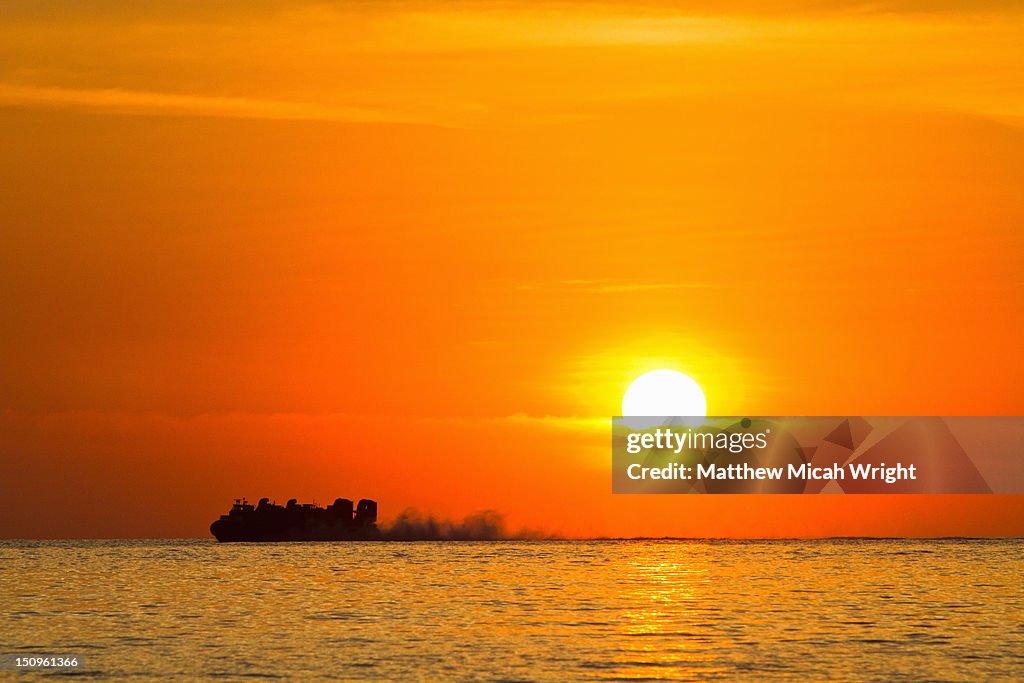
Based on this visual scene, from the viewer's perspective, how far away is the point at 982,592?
111 metres

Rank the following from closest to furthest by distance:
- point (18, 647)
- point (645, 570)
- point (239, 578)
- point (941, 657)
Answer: point (941, 657) < point (18, 647) < point (239, 578) < point (645, 570)

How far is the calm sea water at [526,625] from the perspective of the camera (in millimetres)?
57531

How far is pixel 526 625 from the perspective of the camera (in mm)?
76312

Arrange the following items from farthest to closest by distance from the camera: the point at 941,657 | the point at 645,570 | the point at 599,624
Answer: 1. the point at 645,570
2. the point at 599,624
3. the point at 941,657

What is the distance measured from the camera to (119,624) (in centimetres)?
7862

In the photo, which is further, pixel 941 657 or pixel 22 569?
pixel 22 569

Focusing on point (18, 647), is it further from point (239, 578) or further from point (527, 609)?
point (239, 578)

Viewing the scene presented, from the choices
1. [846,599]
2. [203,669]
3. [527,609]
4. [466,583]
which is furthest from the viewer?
[466,583]

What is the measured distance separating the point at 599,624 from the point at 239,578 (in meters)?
65.3

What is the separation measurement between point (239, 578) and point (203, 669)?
3116 inches

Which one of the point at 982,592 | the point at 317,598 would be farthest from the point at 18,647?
the point at 982,592

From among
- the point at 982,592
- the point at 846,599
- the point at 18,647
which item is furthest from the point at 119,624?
the point at 982,592

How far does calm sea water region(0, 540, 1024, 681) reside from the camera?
189ft

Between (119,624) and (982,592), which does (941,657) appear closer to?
(119,624)
